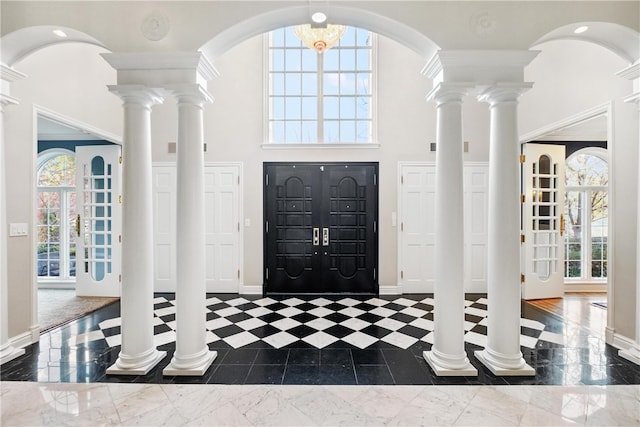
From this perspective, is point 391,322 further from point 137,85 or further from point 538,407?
point 137,85

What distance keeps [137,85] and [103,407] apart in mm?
2321

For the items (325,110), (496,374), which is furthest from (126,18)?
(496,374)

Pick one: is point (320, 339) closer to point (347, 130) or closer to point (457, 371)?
point (457, 371)

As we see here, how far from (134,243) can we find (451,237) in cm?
255

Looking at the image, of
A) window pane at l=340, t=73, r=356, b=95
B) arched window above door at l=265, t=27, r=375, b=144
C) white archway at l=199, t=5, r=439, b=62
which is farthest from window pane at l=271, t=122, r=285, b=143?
white archway at l=199, t=5, r=439, b=62

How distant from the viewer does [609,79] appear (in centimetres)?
289

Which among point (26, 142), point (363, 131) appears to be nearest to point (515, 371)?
point (363, 131)

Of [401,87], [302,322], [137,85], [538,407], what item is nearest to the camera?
[538,407]

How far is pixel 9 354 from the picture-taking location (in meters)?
2.57

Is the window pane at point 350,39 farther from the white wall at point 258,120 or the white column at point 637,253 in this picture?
the white column at point 637,253

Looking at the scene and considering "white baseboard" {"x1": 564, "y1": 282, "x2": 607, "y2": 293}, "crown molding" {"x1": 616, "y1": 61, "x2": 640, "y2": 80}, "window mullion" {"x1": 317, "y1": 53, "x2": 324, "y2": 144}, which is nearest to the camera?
"crown molding" {"x1": 616, "y1": 61, "x2": 640, "y2": 80}

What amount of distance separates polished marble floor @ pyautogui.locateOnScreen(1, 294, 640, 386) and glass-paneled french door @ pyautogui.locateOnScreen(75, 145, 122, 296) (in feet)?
2.39

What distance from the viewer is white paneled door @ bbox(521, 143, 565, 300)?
170 inches

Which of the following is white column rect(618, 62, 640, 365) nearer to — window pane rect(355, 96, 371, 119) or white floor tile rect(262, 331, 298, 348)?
window pane rect(355, 96, 371, 119)
